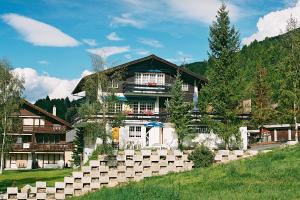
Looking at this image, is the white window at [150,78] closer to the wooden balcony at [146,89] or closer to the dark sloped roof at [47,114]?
the wooden balcony at [146,89]

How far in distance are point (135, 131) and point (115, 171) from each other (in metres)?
18.2

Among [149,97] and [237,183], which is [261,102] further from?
[237,183]

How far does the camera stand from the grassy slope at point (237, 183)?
18156mm

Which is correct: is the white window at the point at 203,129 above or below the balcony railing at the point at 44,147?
above

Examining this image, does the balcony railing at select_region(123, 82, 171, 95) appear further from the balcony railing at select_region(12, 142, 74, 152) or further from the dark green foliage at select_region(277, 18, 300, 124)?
the balcony railing at select_region(12, 142, 74, 152)

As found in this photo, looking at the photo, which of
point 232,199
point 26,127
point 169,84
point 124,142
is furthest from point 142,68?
point 232,199

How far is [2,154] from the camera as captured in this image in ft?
153

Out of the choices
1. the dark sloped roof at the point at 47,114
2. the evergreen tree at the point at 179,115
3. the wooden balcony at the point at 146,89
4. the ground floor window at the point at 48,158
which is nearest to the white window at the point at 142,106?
the wooden balcony at the point at 146,89

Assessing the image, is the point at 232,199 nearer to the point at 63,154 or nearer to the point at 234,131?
the point at 234,131

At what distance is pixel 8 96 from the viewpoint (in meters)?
49.7

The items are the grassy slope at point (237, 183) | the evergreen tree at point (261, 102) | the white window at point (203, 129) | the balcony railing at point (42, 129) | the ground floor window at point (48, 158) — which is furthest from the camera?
the ground floor window at point (48, 158)

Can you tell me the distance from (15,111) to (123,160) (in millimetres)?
25840

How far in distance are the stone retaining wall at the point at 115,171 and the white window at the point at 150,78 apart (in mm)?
23758

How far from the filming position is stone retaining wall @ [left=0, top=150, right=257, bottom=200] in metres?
26.3
